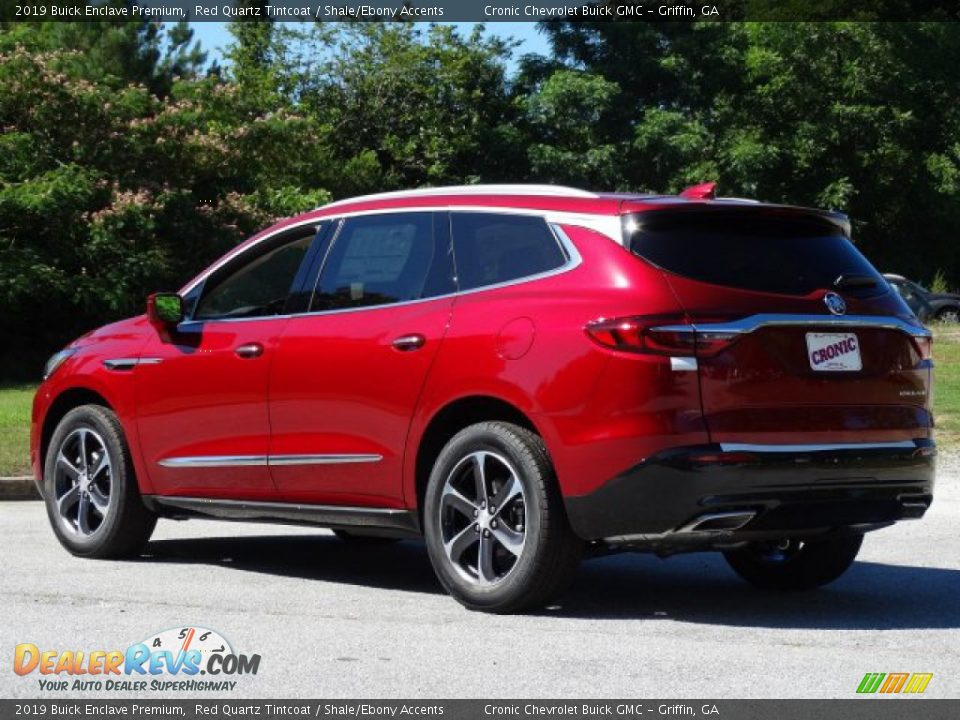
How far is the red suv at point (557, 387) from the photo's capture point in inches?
264

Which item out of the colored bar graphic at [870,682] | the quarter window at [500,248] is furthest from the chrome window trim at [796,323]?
the colored bar graphic at [870,682]

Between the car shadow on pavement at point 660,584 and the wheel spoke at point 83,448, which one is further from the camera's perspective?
the wheel spoke at point 83,448

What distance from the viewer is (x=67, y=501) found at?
30.4ft

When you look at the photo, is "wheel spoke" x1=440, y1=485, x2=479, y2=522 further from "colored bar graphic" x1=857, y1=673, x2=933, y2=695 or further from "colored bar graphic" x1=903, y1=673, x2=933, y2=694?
"colored bar graphic" x1=903, y1=673, x2=933, y2=694

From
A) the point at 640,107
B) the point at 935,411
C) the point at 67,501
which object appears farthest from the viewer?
the point at 640,107

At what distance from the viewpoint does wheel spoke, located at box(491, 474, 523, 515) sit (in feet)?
23.2

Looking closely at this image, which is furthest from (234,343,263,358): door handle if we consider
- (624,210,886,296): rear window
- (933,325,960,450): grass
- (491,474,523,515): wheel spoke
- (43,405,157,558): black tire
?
(933,325,960,450): grass

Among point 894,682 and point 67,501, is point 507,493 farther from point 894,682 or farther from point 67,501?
point 67,501

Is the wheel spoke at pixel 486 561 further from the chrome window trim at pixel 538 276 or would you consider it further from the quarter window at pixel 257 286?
the quarter window at pixel 257 286

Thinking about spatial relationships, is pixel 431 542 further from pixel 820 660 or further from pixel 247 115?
pixel 247 115

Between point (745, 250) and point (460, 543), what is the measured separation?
1680mm

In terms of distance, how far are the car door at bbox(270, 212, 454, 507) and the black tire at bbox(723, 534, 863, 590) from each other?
1.74 metres

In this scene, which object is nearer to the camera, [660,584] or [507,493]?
[507,493]

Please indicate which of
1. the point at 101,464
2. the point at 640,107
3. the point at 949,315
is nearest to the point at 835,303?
the point at 101,464
